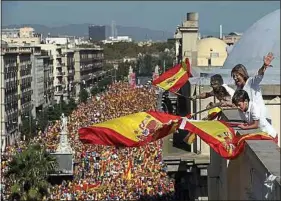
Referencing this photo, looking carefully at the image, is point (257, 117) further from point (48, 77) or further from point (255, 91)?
point (48, 77)

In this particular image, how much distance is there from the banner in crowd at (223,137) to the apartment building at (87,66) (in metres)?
77.9

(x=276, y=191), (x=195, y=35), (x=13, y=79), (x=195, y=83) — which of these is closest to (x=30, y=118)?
(x=13, y=79)

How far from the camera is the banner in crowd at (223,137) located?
4.77m

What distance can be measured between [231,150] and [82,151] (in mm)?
28867

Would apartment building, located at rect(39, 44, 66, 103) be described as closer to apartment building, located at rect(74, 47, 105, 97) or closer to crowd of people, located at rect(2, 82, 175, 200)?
apartment building, located at rect(74, 47, 105, 97)

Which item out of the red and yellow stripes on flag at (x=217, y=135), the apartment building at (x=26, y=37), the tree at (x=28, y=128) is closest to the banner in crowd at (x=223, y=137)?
the red and yellow stripes on flag at (x=217, y=135)

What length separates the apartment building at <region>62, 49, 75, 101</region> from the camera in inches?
3282

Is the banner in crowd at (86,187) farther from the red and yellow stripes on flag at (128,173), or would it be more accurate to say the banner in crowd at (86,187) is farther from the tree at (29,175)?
the tree at (29,175)

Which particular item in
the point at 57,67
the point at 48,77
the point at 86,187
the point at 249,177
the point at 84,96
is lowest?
the point at 84,96

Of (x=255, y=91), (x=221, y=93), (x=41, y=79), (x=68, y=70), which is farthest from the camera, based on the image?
(x=68, y=70)

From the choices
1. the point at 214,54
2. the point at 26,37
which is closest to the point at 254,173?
the point at 214,54

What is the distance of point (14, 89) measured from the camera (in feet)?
191

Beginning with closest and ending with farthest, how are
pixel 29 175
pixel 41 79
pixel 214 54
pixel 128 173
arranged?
pixel 29 175 → pixel 214 54 → pixel 128 173 → pixel 41 79

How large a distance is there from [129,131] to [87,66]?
9327cm
